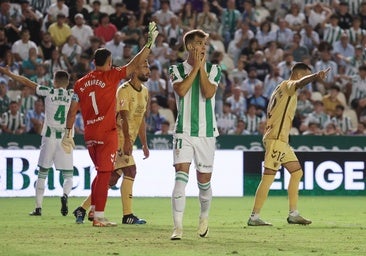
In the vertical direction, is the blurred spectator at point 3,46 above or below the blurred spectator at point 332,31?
below

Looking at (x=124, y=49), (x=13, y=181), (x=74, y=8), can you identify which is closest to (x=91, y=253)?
(x=13, y=181)

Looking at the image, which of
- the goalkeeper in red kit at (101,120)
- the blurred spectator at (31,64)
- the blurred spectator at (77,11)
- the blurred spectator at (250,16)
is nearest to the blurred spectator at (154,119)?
the blurred spectator at (31,64)

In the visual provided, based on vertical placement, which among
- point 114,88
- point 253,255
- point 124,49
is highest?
point 124,49

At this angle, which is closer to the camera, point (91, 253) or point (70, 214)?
point (91, 253)

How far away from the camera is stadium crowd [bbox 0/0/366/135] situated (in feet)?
87.0

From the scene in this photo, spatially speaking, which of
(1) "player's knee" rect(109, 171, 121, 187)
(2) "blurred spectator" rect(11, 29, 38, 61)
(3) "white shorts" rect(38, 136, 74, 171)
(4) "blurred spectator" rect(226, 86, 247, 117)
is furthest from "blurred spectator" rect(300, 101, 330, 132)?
(1) "player's knee" rect(109, 171, 121, 187)

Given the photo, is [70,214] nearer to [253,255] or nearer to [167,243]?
[167,243]

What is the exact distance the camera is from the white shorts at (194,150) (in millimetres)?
12703

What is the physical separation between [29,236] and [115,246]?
5.58ft

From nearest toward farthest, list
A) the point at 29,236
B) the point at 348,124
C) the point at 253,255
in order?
the point at 253,255 < the point at 29,236 < the point at 348,124

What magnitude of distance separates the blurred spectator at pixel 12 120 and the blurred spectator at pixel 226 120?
15.9ft

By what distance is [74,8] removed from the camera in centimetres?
2909

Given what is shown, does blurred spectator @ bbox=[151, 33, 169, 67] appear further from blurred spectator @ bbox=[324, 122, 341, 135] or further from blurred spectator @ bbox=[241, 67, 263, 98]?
blurred spectator @ bbox=[324, 122, 341, 135]

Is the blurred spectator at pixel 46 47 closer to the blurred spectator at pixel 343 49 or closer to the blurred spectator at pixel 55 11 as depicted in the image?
the blurred spectator at pixel 55 11
